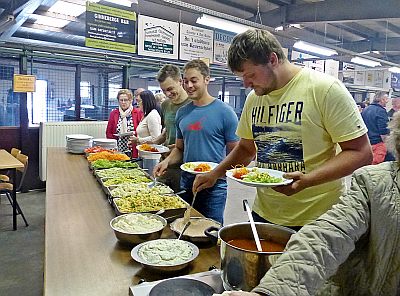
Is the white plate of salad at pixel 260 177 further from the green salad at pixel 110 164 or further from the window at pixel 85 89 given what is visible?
the window at pixel 85 89

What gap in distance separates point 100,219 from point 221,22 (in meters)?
4.54

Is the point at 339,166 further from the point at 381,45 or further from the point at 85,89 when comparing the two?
the point at 381,45

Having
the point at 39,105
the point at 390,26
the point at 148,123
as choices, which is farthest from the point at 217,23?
the point at 390,26

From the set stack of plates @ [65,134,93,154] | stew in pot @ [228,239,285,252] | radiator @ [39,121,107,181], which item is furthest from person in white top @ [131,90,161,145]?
stew in pot @ [228,239,285,252]

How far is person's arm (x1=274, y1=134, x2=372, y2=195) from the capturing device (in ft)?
4.30

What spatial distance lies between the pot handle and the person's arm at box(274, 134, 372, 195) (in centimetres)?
32

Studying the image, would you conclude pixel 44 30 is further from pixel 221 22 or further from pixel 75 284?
pixel 75 284

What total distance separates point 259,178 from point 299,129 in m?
0.25

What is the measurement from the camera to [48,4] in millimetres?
6836

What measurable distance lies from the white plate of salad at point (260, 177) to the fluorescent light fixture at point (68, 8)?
5.87m

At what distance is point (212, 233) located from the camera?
1.25 meters

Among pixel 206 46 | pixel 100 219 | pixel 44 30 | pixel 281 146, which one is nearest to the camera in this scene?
pixel 281 146

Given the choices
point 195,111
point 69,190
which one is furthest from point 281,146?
point 69,190

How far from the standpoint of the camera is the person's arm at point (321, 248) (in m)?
0.69
